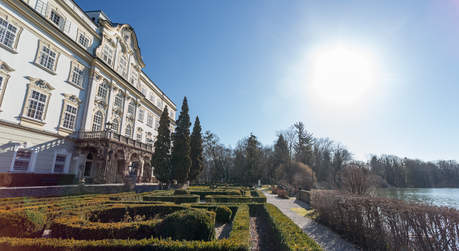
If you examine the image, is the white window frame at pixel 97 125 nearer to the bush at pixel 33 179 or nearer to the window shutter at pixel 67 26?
the bush at pixel 33 179

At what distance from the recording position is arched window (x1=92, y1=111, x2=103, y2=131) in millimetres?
21527

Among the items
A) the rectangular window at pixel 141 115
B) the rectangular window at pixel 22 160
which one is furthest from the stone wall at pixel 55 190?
the rectangular window at pixel 141 115

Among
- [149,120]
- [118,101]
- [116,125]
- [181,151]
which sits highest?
[118,101]

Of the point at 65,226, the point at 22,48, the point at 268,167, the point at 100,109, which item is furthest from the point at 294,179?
the point at 22,48

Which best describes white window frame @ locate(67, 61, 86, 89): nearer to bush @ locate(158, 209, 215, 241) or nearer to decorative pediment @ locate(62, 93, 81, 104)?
decorative pediment @ locate(62, 93, 81, 104)

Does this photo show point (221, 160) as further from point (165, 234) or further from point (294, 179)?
point (165, 234)

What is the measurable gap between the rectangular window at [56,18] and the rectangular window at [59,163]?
12.4 m

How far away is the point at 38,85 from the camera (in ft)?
52.0

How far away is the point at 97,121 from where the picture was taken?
22.0 m

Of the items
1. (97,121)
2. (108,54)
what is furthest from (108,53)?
(97,121)

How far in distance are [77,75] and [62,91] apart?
2.68m

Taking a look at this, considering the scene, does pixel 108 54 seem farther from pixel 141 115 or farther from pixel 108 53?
pixel 141 115

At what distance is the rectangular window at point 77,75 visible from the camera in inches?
758

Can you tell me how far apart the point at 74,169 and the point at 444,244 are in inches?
972
